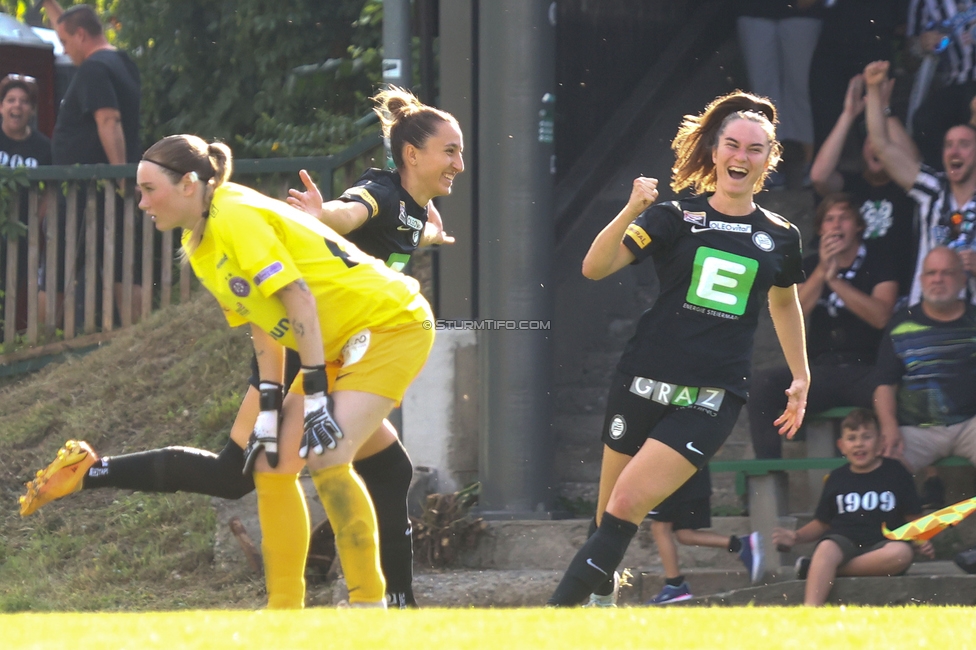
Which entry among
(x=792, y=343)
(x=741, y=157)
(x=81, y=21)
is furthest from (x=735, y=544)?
(x=81, y=21)

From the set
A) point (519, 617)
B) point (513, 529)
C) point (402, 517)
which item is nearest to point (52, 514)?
point (513, 529)

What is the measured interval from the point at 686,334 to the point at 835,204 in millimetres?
3033

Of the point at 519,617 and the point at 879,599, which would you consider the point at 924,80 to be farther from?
the point at 519,617

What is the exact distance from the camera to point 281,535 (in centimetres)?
552

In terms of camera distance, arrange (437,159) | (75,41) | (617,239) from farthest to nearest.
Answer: (75,41), (437,159), (617,239)

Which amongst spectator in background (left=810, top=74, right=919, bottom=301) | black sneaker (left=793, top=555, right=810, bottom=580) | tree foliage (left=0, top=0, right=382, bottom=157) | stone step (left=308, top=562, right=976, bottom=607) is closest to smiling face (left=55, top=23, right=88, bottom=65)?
tree foliage (left=0, top=0, right=382, bottom=157)

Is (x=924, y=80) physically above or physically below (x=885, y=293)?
above

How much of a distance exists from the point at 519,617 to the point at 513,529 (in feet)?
12.2

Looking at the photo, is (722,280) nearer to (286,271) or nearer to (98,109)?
(286,271)

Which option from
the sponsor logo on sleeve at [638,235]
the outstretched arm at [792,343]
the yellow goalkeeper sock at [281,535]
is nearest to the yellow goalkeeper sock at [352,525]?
the yellow goalkeeper sock at [281,535]

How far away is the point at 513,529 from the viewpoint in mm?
8266

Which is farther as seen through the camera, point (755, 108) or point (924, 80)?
point (924, 80)

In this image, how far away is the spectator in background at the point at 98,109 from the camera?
38.8 ft

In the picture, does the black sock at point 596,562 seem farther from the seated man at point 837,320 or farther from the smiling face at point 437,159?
the seated man at point 837,320
